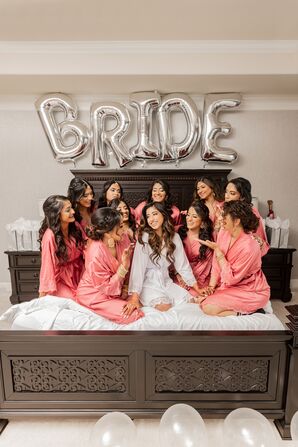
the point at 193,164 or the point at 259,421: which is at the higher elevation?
the point at 193,164

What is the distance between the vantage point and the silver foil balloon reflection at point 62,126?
12.6ft

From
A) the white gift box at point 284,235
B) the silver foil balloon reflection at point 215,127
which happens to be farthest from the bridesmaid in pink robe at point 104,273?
the white gift box at point 284,235

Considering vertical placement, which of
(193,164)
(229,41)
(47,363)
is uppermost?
(229,41)

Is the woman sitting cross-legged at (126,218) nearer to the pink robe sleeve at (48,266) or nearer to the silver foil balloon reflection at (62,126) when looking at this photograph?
the pink robe sleeve at (48,266)

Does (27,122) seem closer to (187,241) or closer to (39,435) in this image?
(187,241)

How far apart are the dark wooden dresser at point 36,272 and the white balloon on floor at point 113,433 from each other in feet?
8.74

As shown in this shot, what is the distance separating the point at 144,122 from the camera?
3877 millimetres

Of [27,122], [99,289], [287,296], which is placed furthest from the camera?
[27,122]

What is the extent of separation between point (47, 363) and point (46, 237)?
0.99 m

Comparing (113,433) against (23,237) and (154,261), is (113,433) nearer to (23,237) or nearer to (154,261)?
(154,261)

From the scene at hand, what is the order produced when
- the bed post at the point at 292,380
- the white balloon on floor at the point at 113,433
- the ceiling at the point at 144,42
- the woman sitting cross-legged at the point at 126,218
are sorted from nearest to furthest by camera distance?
the white balloon on floor at the point at 113,433
the bed post at the point at 292,380
the ceiling at the point at 144,42
the woman sitting cross-legged at the point at 126,218

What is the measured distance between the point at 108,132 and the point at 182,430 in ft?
11.3

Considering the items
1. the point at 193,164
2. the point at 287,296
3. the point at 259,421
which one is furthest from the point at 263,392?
the point at 193,164

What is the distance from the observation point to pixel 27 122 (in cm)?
406
